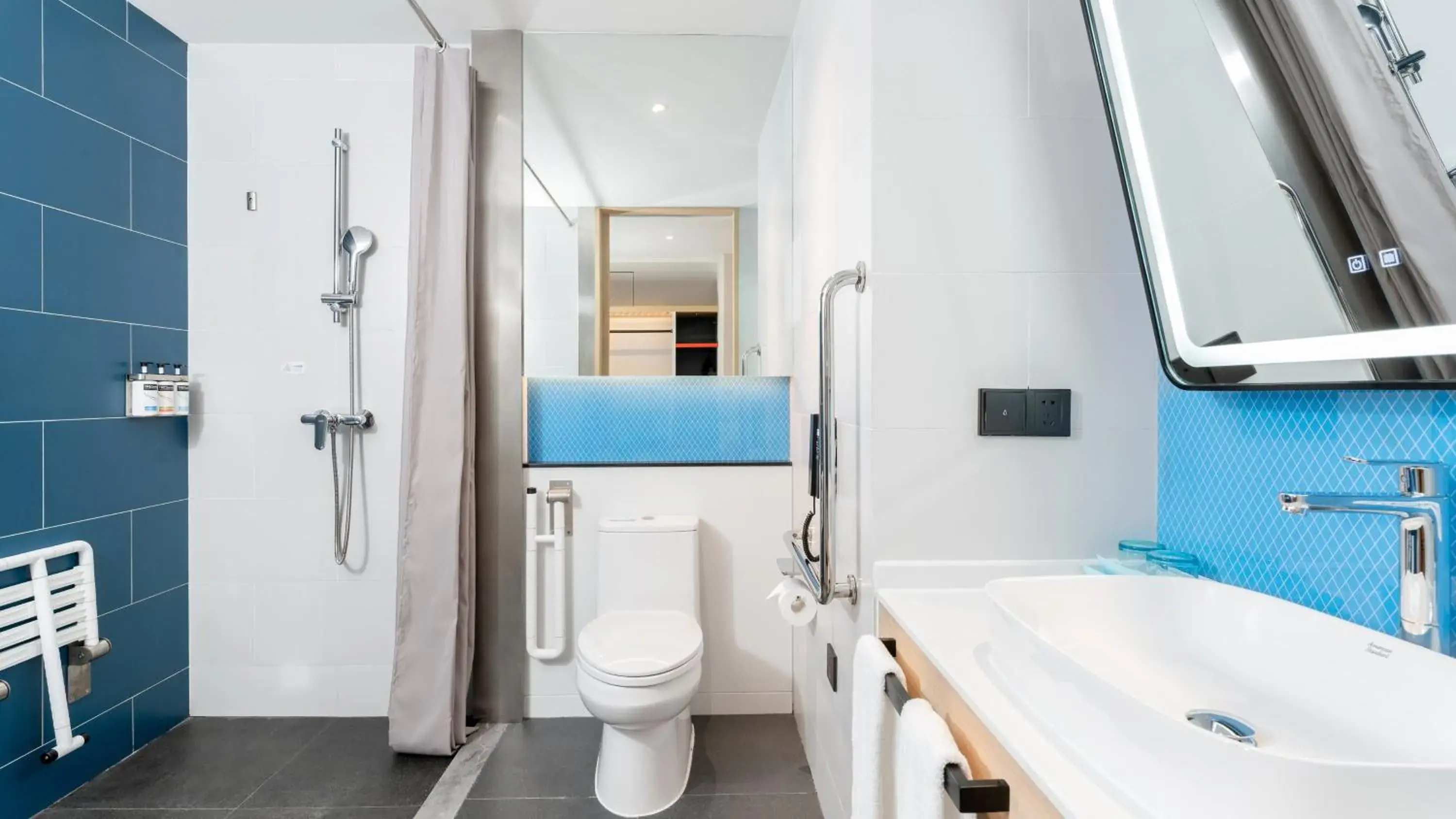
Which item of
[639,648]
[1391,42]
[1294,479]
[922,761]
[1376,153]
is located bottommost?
[639,648]

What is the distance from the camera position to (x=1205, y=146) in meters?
0.92

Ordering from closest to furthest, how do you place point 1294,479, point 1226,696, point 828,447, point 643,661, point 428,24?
1. point 1226,696
2. point 1294,479
3. point 828,447
4. point 643,661
5. point 428,24

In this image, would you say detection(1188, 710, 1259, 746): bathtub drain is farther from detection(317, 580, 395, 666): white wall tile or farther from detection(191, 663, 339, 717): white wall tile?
detection(191, 663, 339, 717): white wall tile

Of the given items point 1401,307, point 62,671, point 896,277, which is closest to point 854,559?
point 896,277

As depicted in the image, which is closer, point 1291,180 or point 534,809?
point 1291,180

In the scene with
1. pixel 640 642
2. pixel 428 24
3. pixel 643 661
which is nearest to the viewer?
pixel 643 661

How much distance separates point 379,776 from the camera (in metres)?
1.92

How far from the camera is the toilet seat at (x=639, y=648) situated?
1.66 meters

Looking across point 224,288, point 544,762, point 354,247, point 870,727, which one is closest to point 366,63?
point 354,247

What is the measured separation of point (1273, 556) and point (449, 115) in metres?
2.40

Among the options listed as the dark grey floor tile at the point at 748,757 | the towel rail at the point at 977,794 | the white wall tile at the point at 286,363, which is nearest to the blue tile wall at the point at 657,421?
the white wall tile at the point at 286,363

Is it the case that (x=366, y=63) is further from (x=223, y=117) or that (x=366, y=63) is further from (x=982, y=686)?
(x=982, y=686)

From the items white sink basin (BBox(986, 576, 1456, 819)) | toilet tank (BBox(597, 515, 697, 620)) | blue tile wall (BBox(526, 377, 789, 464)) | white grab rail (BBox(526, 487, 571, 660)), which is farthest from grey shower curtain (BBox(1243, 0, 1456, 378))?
white grab rail (BBox(526, 487, 571, 660))

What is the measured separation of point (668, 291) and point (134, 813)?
2.16 meters
